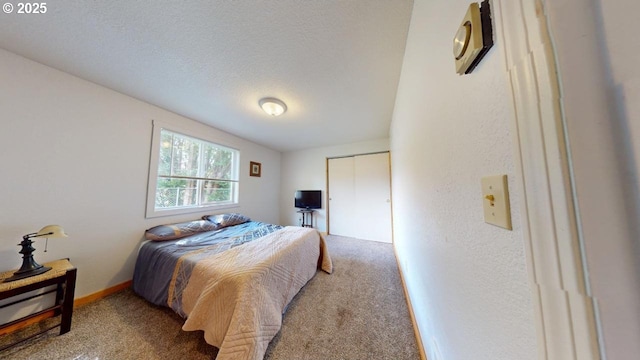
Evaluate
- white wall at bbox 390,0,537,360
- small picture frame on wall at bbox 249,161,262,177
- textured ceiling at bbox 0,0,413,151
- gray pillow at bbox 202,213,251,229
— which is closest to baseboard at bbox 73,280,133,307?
gray pillow at bbox 202,213,251,229

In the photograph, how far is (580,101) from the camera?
0.21m

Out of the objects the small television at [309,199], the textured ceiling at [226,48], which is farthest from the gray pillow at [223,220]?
the textured ceiling at [226,48]

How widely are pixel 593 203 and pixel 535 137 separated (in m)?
0.10

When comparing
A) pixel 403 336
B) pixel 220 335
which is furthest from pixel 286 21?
pixel 403 336

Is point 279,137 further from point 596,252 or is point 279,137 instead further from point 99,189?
point 596,252

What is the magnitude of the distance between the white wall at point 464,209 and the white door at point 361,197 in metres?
2.29

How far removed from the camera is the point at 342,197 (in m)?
3.69

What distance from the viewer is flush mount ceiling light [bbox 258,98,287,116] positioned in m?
2.04

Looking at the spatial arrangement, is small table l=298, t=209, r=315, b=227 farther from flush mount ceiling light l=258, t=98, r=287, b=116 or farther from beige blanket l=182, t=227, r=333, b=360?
flush mount ceiling light l=258, t=98, r=287, b=116

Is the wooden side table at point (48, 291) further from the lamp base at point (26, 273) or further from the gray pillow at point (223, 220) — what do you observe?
the gray pillow at point (223, 220)

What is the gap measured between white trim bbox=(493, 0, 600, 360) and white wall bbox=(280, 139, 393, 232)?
10.8ft

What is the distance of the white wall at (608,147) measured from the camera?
0.18 metres

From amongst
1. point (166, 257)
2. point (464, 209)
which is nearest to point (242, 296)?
point (166, 257)

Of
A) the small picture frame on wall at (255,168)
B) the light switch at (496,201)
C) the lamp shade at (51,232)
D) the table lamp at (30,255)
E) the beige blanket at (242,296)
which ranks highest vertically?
the small picture frame on wall at (255,168)
